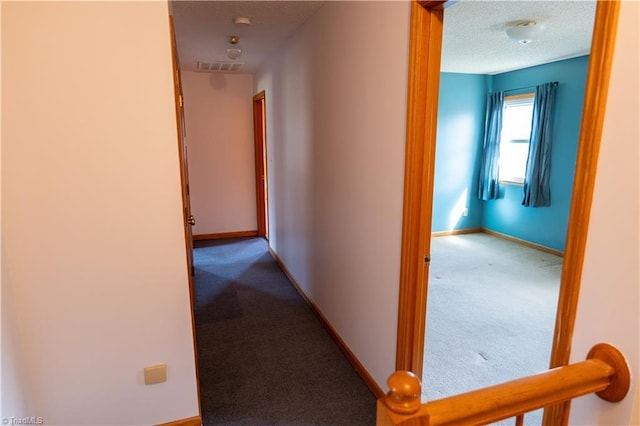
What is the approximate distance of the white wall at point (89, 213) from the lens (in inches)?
58.2

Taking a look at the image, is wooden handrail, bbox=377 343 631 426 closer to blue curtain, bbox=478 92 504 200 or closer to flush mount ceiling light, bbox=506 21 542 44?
flush mount ceiling light, bbox=506 21 542 44

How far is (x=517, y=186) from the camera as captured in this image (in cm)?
532

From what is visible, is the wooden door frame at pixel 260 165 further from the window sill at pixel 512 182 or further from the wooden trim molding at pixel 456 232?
the window sill at pixel 512 182

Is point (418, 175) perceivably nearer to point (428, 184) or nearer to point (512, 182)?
point (428, 184)

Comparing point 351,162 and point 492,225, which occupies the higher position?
point 351,162

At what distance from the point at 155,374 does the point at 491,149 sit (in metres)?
5.22

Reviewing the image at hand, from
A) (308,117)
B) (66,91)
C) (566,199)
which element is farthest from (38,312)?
(566,199)

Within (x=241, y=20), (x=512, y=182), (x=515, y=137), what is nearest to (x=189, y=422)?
(x=241, y=20)

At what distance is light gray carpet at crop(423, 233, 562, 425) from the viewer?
7.90 feet

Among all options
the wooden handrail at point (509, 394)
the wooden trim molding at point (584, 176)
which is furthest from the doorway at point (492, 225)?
the wooden handrail at point (509, 394)

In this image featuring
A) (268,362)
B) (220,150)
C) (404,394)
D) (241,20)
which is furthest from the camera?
Answer: (220,150)

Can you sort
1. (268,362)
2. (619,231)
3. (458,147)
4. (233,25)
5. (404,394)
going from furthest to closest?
(458,147)
(233,25)
(268,362)
(619,231)
(404,394)

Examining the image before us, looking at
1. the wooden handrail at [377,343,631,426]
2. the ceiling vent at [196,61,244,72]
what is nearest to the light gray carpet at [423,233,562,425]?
the wooden handrail at [377,343,631,426]

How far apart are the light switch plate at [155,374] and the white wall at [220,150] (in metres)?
3.86
